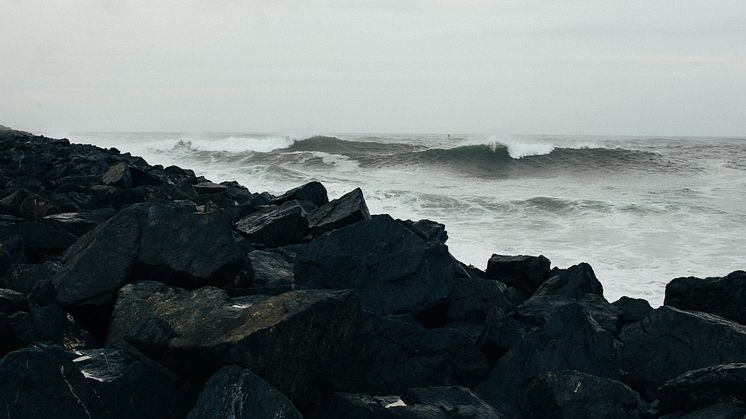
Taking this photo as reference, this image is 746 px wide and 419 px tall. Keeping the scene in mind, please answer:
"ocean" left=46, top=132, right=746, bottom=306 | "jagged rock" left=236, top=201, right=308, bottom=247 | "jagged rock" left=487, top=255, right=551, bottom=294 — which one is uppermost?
"jagged rock" left=236, top=201, right=308, bottom=247

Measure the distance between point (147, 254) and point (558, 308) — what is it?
2.95 m

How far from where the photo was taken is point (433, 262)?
15.0 feet

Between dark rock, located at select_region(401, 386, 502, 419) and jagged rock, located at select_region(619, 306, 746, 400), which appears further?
jagged rock, located at select_region(619, 306, 746, 400)

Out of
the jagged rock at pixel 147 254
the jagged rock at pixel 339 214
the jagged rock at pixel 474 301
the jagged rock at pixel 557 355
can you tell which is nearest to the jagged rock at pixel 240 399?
the jagged rock at pixel 557 355

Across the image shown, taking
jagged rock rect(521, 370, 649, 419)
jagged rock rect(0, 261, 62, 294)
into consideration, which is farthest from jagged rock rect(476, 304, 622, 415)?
jagged rock rect(0, 261, 62, 294)

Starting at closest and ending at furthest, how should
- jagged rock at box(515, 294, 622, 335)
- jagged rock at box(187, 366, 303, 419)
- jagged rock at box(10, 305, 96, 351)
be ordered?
1. jagged rock at box(187, 366, 303, 419)
2. jagged rock at box(10, 305, 96, 351)
3. jagged rock at box(515, 294, 622, 335)

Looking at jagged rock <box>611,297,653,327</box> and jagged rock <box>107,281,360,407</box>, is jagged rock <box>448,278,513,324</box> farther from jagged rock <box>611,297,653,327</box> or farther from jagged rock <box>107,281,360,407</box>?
jagged rock <box>107,281,360,407</box>

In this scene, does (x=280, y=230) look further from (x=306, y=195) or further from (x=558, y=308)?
(x=558, y=308)

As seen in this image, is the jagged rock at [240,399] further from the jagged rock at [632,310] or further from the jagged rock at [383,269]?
the jagged rock at [632,310]

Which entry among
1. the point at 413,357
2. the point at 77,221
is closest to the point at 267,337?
the point at 413,357

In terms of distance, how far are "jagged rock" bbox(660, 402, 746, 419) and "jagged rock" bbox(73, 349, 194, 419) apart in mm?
2405

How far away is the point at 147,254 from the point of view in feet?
13.8

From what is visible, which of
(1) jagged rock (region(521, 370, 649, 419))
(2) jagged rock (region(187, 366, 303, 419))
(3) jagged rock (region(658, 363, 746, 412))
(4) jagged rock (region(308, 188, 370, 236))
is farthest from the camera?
(4) jagged rock (region(308, 188, 370, 236))

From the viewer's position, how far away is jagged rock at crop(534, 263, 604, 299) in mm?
5824
